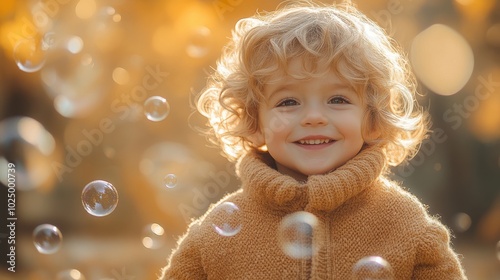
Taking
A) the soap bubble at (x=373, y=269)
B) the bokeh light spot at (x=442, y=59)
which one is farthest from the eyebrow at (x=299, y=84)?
the bokeh light spot at (x=442, y=59)

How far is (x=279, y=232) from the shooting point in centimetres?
191

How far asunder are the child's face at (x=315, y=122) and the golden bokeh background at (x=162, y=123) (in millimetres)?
2926

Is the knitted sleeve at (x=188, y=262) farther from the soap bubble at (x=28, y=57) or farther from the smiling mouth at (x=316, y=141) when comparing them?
the soap bubble at (x=28, y=57)

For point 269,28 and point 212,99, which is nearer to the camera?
point 269,28

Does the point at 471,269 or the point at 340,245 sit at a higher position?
the point at 340,245

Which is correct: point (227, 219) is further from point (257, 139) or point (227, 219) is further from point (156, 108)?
point (156, 108)

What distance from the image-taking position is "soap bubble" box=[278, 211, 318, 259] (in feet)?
6.17

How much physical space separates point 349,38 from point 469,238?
12.1 feet

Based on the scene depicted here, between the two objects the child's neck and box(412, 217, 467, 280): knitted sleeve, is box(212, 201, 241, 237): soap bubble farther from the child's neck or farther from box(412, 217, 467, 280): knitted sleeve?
box(412, 217, 467, 280): knitted sleeve

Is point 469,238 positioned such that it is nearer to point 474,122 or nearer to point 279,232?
point 474,122

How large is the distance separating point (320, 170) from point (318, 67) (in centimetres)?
24

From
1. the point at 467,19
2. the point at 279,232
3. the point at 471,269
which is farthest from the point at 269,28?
the point at 467,19

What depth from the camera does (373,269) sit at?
5.78 feet

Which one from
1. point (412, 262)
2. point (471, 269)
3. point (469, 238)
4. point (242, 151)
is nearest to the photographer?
point (412, 262)
